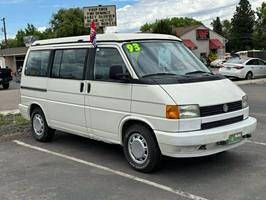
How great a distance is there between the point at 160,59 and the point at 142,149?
1421 millimetres

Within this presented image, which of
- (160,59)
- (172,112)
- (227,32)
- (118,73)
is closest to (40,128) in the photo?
(118,73)

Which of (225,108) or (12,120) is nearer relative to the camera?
(225,108)

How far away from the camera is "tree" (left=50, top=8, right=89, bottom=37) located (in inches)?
2931

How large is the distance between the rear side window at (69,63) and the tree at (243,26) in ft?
292

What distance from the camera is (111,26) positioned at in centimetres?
1602

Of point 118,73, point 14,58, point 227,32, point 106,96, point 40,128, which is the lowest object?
point 40,128

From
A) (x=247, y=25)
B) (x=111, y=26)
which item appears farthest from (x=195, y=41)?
(x=111, y=26)

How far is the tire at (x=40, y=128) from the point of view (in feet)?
27.7

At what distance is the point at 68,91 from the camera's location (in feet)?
24.5

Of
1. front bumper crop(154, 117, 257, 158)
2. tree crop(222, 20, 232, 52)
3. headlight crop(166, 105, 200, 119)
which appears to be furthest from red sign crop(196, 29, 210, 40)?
headlight crop(166, 105, 200, 119)

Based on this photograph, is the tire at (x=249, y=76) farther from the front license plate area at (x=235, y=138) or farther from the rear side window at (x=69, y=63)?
the front license plate area at (x=235, y=138)

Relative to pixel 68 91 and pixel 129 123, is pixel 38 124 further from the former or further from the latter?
pixel 129 123

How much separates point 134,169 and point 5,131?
14.7 feet

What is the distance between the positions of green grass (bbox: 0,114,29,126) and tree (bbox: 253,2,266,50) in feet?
253
